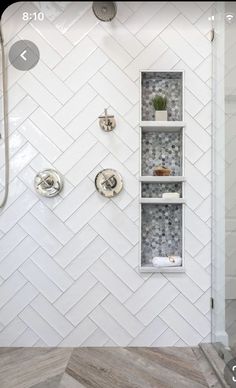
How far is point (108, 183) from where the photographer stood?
5.84 ft

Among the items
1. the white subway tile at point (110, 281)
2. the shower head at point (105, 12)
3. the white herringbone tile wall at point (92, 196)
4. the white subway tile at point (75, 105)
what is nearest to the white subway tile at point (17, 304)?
the white herringbone tile wall at point (92, 196)

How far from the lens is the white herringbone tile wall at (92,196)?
1794 millimetres

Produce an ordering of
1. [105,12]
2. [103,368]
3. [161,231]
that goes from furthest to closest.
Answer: [161,231]
[105,12]
[103,368]

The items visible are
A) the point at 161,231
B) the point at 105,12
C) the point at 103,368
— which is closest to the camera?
the point at 103,368

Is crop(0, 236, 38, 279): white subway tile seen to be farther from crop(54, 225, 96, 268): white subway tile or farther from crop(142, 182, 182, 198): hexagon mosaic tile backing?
crop(142, 182, 182, 198): hexagon mosaic tile backing

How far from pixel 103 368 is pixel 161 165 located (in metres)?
1.13

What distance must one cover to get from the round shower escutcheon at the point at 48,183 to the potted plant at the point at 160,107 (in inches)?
26.3

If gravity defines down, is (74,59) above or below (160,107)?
above

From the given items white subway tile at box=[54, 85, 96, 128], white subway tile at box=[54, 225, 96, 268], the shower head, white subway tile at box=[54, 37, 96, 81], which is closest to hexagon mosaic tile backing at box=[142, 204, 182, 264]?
white subway tile at box=[54, 225, 96, 268]

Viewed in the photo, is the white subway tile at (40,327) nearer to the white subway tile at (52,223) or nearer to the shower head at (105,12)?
the white subway tile at (52,223)

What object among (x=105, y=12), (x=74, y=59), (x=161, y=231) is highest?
(x=105, y=12)

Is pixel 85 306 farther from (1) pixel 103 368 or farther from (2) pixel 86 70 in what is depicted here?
(2) pixel 86 70

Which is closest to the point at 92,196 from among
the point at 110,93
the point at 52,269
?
the point at 52,269

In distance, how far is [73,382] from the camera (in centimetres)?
141
